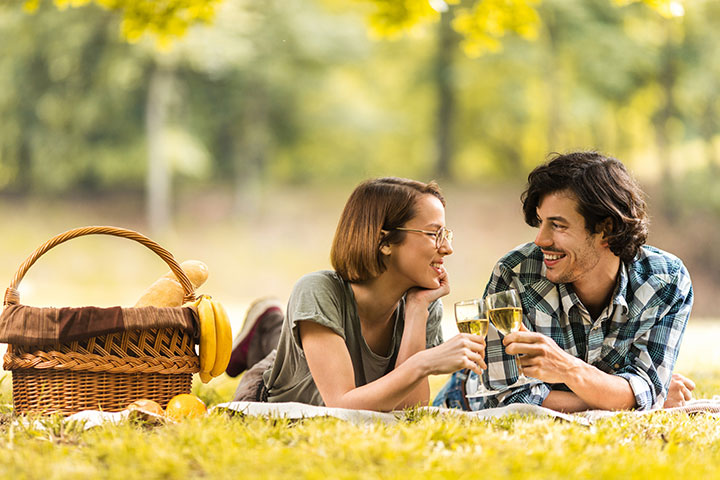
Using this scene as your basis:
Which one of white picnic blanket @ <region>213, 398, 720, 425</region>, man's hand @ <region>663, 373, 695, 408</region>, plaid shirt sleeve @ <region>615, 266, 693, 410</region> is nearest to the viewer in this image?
white picnic blanket @ <region>213, 398, 720, 425</region>

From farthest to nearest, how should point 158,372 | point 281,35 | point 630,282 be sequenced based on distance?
point 281,35
point 630,282
point 158,372

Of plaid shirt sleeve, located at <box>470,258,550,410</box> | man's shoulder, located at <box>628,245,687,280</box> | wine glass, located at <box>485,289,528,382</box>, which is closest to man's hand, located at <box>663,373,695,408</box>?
man's shoulder, located at <box>628,245,687,280</box>

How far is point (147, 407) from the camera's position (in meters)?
3.22

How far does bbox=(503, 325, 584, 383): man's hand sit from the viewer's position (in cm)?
317

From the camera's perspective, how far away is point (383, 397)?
3129 millimetres

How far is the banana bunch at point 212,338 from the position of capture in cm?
346

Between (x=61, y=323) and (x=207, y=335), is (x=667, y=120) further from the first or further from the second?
(x=61, y=323)

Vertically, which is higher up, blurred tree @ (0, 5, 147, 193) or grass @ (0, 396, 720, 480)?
blurred tree @ (0, 5, 147, 193)

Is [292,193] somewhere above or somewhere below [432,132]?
below

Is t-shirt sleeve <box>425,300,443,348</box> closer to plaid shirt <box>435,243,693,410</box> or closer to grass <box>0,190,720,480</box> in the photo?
plaid shirt <box>435,243,693,410</box>

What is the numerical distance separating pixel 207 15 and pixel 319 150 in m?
16.3

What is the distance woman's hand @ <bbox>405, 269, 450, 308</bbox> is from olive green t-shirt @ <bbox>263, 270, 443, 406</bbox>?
0.20 metres

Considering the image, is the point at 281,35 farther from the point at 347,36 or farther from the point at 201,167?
the point at 201,167

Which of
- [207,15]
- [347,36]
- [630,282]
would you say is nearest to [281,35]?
[347,36]
